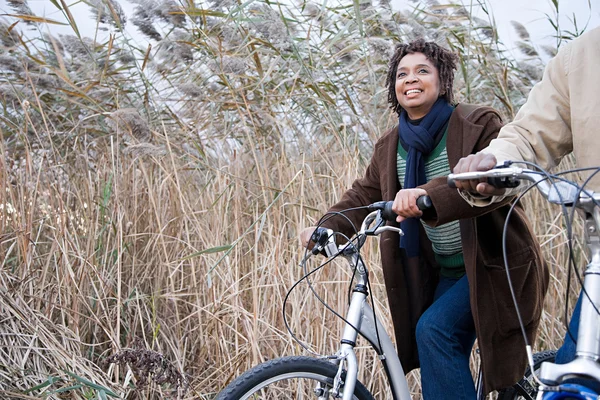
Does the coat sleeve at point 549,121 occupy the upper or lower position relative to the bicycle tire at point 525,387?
upper

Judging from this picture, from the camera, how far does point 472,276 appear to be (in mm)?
2006

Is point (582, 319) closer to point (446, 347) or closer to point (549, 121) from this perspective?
point (549, 121)

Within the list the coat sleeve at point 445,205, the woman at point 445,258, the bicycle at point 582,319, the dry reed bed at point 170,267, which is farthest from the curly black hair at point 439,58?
the bicycle at point 582,319

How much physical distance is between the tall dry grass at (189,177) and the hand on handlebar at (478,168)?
153cm

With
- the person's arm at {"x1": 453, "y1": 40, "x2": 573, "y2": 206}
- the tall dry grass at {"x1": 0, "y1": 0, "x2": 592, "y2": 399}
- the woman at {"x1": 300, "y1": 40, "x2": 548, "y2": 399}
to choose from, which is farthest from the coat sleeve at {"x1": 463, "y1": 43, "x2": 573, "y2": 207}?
the tall dry grass at {"x1": 0, "y1": 0, "x2": 592, "y2": 399}

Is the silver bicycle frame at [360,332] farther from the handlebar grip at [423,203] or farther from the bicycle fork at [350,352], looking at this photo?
the handlebar grip at [423,203]

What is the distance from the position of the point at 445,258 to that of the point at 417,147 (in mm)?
354

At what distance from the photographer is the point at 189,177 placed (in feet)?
11.4

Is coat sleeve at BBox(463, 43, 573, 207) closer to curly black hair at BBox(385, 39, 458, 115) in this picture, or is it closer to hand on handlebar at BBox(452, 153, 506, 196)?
hand on handlebar at BBox(452, 153, 506, 196)

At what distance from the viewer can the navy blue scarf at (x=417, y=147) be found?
7.12 ft

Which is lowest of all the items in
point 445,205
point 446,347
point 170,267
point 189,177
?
point 446,347

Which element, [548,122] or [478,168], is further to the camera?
[548,122]

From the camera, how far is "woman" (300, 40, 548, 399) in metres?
2.06

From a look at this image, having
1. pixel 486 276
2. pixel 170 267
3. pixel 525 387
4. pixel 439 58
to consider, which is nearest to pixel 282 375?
pixel 486 276
